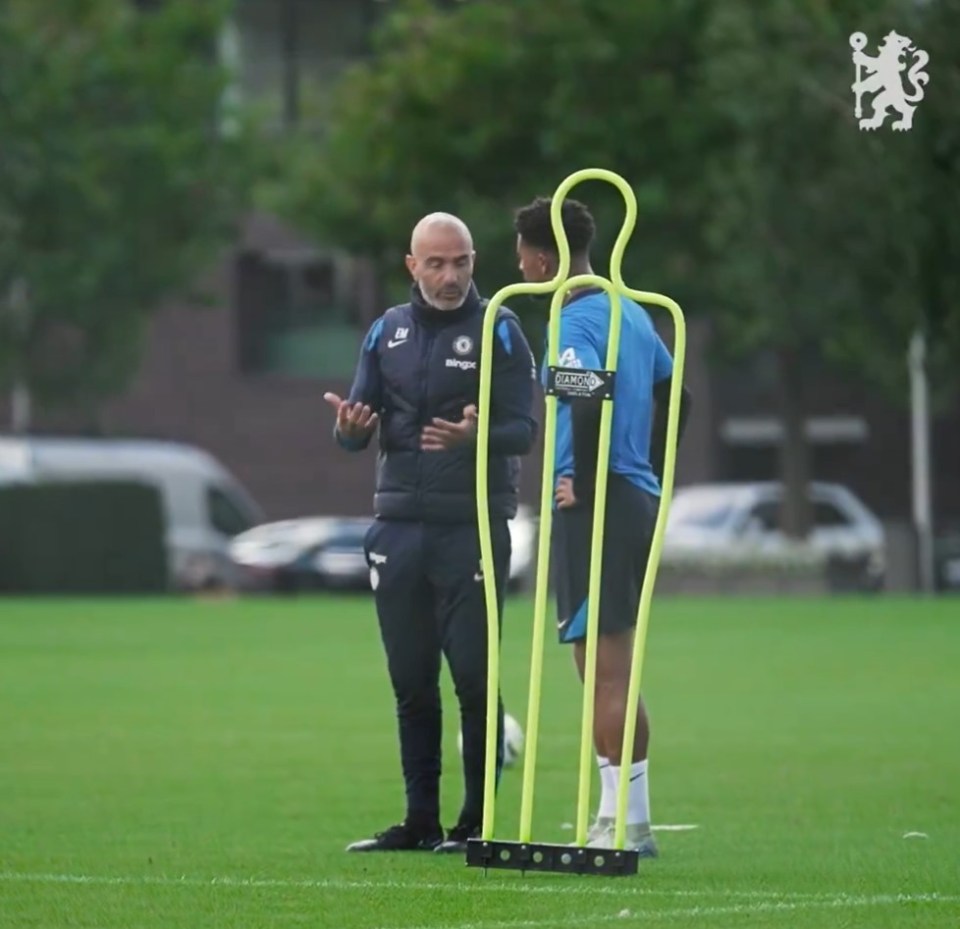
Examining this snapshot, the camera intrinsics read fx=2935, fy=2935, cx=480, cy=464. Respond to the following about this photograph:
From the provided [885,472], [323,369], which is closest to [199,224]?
[323,369]

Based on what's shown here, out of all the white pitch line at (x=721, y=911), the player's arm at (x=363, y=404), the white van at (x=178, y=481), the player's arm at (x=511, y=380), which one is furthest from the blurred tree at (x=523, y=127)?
the white pitch line at (x=721, y=911)

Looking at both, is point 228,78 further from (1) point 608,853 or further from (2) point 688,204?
(1) point 608,853

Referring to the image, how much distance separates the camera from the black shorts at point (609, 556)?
9.61m

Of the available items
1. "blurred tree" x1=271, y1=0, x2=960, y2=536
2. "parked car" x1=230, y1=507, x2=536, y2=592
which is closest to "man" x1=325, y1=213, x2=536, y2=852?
"blurred tree" x1=271, y1=0, x2=960, y2=536

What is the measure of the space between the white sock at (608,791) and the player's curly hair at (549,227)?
5.62ft

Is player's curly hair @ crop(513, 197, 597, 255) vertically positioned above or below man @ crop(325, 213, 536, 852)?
above

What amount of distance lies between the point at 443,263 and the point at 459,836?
1.98 metres

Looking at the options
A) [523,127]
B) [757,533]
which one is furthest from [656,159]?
[757,533]

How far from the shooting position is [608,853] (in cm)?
858

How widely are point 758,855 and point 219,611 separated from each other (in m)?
23.2

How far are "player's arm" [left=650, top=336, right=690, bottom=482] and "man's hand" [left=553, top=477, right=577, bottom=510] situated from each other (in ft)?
1.11

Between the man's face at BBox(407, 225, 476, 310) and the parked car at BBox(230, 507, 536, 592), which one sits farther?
the parked car at BBox(230, 507, 536, 592)

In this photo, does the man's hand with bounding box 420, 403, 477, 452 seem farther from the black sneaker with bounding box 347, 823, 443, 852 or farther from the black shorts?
the black sneaker with bounding box 347, 823, 443, 852

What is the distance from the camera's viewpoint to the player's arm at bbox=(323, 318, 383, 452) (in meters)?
9.62
